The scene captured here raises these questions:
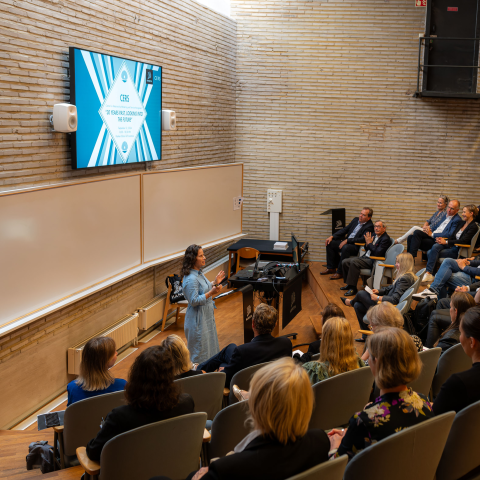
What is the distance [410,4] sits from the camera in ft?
30.4

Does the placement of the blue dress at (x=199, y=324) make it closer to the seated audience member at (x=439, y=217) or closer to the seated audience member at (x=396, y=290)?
the seated audience member at (x=396, y=290)

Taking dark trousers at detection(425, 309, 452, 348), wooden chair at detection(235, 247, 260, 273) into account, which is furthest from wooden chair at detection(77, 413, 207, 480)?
wooden chair at detection(235, 247, 260, 273)

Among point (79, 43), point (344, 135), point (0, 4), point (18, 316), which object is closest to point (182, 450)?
point (18, 316)

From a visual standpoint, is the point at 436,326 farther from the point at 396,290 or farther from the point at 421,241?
the point at 421,241

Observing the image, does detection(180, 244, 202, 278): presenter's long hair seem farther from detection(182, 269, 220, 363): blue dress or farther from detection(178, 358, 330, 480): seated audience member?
detection(178, 358, 330, 480): seated audience member

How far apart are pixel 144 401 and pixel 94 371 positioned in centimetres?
91

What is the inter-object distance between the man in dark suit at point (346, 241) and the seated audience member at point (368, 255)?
0.48m

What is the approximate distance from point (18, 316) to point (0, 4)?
2.71m

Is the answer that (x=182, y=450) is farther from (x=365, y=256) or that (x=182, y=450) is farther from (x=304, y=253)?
(x=304, y=253)

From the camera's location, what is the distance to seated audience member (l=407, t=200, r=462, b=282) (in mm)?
8125

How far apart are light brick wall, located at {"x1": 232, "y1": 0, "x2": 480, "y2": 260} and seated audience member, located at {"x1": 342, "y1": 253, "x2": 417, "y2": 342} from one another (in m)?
4.26

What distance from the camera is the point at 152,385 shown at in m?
2.23

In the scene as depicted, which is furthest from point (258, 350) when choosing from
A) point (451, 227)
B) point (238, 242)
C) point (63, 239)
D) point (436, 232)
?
point (238, 242)

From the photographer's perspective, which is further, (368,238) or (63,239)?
(368,238)
